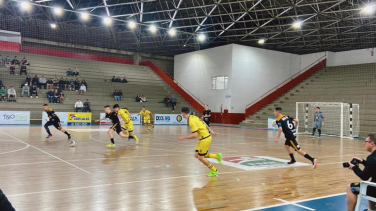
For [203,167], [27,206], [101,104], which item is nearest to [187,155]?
[203,167]

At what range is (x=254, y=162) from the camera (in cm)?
995

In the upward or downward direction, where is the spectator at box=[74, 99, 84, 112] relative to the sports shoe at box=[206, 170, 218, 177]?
upward

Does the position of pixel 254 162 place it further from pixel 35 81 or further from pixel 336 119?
pixel 35 81

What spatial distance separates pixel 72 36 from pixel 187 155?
28.6 metres

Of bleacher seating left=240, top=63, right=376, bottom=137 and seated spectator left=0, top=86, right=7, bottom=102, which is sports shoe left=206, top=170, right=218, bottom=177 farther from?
seated spectator left=0, top=86, right=7, bottom=102

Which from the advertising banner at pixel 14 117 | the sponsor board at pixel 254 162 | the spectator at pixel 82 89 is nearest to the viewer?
the sponsor board at pixel 254 162

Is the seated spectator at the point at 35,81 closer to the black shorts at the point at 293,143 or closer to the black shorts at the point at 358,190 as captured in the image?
the black shorts at the point at 293,143

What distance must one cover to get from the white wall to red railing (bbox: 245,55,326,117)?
0.39 m

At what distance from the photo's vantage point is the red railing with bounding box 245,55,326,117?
32.9 meters

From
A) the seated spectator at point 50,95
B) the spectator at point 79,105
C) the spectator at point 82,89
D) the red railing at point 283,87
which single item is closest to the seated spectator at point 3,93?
the seated spectator at point 50,95

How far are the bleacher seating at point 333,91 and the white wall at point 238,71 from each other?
206 centimetres

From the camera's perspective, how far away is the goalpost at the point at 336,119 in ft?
74.3

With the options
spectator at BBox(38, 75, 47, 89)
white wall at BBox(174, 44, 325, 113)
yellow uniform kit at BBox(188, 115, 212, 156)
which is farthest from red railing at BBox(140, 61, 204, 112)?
yellow uniform kit at BBox(188, 115, 212, 156)

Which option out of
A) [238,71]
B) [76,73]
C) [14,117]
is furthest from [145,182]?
[76,73]
